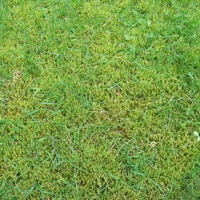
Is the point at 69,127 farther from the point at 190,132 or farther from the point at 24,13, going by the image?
the point at 24,13

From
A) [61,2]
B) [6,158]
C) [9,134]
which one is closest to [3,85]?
[9,134]

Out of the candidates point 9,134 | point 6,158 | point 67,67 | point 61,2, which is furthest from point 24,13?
point 6,158

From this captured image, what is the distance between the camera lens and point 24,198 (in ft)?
6.81

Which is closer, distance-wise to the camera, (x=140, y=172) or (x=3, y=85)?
(x=140, y=172)

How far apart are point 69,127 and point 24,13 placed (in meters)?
1.25

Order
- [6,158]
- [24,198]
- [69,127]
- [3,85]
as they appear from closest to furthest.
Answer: [24,198] < [6,158] < [69,127] < [3,85]

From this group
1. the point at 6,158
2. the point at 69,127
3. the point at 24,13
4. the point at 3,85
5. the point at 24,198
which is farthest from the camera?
the point at 24,13

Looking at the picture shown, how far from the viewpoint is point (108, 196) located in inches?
82.2

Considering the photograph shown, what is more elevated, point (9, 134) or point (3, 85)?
point (3, 85)

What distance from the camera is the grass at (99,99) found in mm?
2152

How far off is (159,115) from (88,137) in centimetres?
58

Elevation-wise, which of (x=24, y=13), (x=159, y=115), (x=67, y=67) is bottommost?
(x=159, y=115)

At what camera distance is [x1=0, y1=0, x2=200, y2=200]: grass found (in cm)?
215

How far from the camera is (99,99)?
8.16 feet
